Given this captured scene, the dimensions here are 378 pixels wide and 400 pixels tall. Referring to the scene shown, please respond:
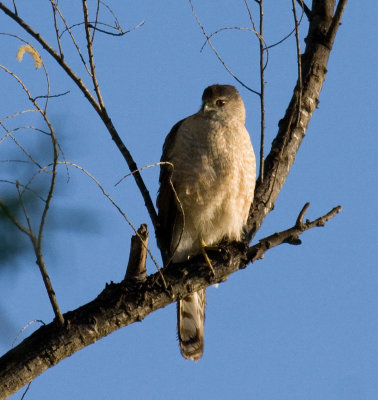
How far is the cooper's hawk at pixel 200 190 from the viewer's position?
4.55m

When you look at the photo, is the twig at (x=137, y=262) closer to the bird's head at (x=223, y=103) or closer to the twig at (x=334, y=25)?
the bird's head at (x=223, y=103)

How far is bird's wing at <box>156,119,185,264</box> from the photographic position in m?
4.56

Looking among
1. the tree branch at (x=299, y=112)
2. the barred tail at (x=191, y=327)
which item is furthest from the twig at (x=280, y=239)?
the barred tail at (x=191, y=327)

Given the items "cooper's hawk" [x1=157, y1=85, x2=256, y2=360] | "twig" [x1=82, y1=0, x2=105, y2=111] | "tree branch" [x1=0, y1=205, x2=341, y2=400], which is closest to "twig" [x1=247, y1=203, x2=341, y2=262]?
"tree branch" [x1=0, y1=205, x2=341, y2=400]

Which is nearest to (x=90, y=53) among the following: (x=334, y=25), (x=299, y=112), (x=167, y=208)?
(x=167, y=208)

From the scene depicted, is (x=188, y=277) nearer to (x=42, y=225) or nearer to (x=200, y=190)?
(x=200, y=190)

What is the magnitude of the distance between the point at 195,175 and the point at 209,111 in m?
0.66

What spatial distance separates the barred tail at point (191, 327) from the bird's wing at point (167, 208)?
454 millimetres

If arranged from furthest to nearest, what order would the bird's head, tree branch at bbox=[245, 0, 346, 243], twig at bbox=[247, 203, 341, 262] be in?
the bird's head
tree branch at bbox=[245, 0, 346, 243]
twig at bbox=[247, 203, 341, 262]

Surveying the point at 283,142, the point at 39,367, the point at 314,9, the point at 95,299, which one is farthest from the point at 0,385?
the point at 314,9

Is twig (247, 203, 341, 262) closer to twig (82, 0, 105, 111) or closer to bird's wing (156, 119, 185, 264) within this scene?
bird's wing (156, 119, 185, 264)

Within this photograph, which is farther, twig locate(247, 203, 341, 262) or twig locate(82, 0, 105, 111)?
twig locate(247, 203, 341, 262)

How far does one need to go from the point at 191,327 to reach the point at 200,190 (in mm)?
988

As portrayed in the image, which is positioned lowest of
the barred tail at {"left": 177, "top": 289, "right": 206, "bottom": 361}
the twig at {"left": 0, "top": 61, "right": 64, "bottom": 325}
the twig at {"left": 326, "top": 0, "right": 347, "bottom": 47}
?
the twig at {"left": 0, "top": 61, "right": 64, "bottom": 325}
